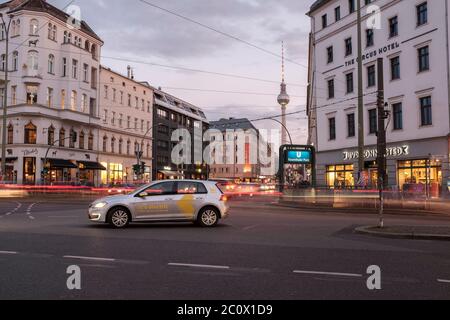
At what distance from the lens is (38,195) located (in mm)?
40719

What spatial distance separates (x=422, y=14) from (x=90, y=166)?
41.1 meters

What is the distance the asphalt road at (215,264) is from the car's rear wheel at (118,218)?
0.88 meters

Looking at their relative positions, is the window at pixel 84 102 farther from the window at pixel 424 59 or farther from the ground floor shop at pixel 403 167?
the window at pixel 424 59

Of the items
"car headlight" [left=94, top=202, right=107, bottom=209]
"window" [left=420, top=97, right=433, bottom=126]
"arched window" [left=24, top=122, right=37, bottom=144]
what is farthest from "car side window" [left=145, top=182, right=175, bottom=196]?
"arched window" [left=24, top=122, right=37, bottom=144]

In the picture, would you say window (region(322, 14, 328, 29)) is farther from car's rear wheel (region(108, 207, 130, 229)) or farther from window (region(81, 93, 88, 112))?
car's rear wheel (region(108, 207, 130, 229))

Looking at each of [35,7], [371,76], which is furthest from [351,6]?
[35,7]

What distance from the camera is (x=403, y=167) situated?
34.5 metres

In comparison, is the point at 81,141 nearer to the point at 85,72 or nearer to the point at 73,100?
the point at 73,100

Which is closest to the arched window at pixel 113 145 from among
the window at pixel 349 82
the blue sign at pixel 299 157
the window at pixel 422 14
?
the window at pixel 349 82

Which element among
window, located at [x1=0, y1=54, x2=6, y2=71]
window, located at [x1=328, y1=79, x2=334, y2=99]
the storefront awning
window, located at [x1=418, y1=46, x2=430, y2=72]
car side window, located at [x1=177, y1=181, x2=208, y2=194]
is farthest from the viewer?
the storefront awning

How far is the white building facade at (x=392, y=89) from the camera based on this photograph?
102 feet

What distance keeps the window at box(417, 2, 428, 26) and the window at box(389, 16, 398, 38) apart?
2.24 metres

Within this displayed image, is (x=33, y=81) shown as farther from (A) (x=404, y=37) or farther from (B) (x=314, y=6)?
(A) (x=404, y=37)

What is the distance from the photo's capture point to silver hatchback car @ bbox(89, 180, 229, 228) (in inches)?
569
